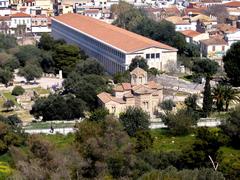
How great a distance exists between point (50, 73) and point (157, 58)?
275 inches

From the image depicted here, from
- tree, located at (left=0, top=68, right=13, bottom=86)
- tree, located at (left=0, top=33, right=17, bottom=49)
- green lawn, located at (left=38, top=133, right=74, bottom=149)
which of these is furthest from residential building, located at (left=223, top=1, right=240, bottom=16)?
green lawn, located at (left=38, top=133, right=74, bottom=149)

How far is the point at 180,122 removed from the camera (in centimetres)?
2694

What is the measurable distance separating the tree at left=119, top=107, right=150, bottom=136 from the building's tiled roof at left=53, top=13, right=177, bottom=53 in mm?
12019

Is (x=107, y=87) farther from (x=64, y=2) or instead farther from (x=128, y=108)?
(x=64, y=2)

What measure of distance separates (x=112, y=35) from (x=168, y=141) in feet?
58.6

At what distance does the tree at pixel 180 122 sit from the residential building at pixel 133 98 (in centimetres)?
258

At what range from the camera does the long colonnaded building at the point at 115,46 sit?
128 ft

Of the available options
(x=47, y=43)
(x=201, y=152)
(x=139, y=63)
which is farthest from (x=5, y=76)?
(x=201, y=152)

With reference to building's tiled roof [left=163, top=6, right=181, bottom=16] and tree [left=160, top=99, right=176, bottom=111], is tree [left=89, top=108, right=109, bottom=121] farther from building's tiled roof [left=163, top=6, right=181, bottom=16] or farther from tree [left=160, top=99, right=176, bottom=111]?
building's tiled roof [left=163, top=6, right=181, bottom=16]

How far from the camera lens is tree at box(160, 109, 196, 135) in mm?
26969

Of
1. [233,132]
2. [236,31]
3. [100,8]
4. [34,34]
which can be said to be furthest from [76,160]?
[100,8]

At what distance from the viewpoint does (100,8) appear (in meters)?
63.7

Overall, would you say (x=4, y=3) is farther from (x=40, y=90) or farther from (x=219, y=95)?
(x=219, y=95)

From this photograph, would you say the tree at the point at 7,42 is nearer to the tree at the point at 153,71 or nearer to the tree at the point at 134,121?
the tree at the point at 153,71
